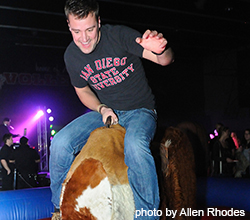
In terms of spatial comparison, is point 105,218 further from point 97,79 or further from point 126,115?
point 97,79

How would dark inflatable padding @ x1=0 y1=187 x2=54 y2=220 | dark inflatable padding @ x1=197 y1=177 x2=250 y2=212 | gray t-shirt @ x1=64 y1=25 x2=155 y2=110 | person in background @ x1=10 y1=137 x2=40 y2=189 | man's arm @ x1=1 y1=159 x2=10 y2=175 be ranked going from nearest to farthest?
gray t-shirt @ x1=64 y1=25 x2=155 y2=110 < dark inflatable padding @ x1=0 y1=187 x2=54 y2=220 < dark inflatable padding @ x1=197 y1=177 x2=250 y2=212 < man's arm @ x1=1 y1=159 x2=10 y2=175 < person in background @ x1=10 y1=137 x2=40 y2=189

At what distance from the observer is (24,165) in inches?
270

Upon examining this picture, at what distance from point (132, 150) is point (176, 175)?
23.3 inches

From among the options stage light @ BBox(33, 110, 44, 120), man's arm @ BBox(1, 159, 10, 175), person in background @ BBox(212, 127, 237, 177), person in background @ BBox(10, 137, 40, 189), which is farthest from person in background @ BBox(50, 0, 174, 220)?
stage light @ BBox(33, 110, 44, 120)

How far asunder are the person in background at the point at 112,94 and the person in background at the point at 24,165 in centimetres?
479

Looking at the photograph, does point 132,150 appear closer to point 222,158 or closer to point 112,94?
point 112,94

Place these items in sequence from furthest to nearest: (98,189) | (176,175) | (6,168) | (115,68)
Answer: (6,168), (176,175), (115,68), (98,189)

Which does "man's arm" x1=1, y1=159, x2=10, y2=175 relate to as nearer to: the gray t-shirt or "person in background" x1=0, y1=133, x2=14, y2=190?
"person in background" x1=0, y1=133, x2=14, y2=190

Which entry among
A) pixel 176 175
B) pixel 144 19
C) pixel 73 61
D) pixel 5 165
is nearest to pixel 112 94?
pixel 73 61

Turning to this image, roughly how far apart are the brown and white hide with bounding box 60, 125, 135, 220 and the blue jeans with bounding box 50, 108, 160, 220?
0.07m

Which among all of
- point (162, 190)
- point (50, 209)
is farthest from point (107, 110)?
point (50, 209)

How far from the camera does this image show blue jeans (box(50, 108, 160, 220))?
2.07m

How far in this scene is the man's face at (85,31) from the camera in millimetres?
2113

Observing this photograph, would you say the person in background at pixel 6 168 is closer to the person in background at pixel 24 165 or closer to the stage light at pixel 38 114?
the person in background at pixel 24 165
